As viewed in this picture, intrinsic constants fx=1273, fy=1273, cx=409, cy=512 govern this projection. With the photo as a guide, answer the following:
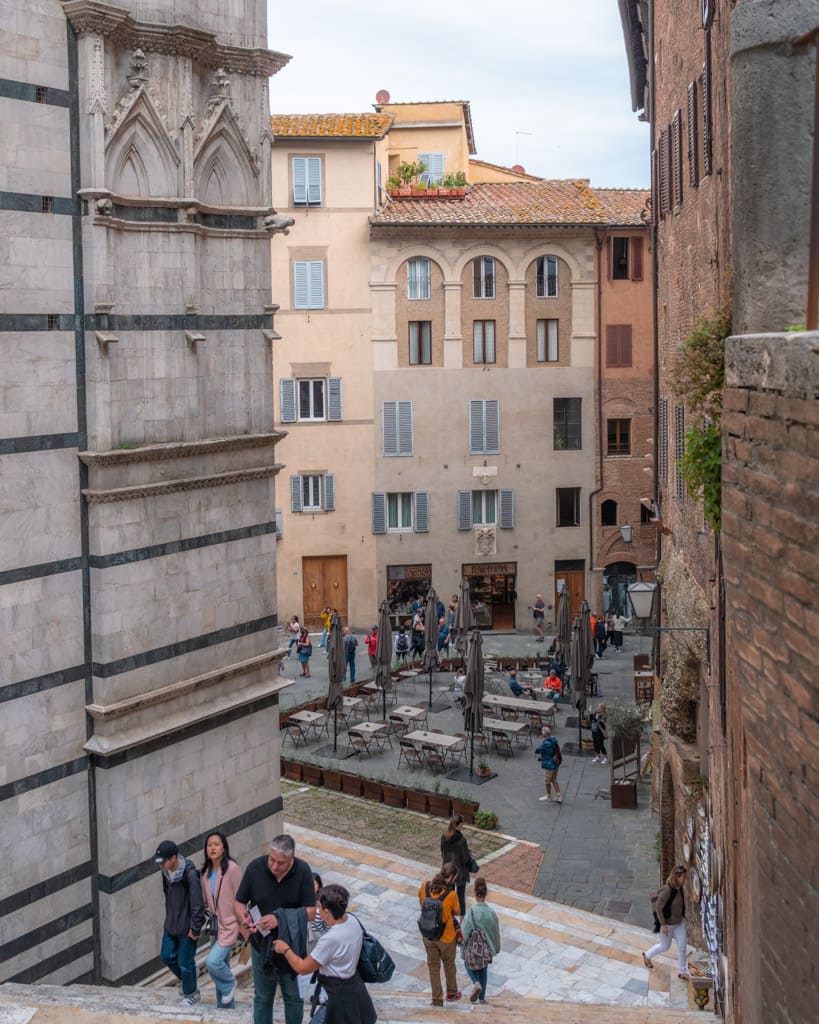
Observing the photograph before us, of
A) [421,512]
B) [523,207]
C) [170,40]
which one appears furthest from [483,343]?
[170,40]

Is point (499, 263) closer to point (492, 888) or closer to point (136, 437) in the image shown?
point (492, 888)

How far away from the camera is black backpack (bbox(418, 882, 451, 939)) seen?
12227 mm

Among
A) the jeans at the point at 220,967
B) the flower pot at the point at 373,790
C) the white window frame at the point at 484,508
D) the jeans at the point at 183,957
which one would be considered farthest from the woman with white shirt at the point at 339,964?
the white window frame at the point at 484,508

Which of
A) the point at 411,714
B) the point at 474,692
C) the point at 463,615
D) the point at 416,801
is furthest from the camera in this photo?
the point at 463,615

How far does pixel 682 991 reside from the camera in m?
14.0

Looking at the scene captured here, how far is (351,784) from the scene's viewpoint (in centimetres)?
2303

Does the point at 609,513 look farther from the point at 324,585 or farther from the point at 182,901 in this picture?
the point at 182,901

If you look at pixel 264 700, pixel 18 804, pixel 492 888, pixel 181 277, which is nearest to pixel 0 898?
pixel 18 804

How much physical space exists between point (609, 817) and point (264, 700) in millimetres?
9249

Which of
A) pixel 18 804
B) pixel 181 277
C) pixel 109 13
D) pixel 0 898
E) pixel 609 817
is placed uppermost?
pixel 109 13

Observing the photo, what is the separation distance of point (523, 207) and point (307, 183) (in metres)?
6.75

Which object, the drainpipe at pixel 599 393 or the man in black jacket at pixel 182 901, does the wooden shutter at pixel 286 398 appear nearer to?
the drainpipe at pixel 599 393

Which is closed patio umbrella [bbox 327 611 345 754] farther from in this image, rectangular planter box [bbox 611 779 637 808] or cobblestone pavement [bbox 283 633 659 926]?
rectangular planter box [bbox 611 779 637 808]

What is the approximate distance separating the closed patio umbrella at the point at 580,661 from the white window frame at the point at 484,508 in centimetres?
1340
